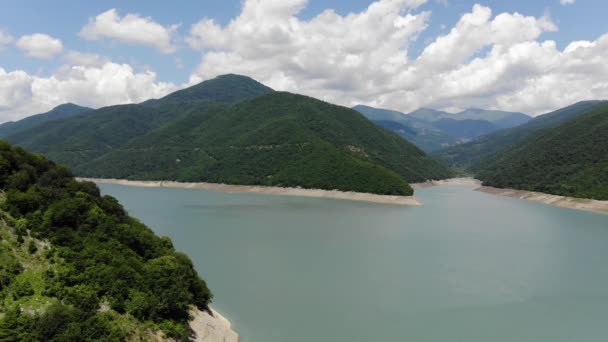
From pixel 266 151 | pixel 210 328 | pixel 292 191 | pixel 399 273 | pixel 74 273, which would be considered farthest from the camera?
pixel 266 151

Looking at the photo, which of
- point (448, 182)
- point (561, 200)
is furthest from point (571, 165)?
point (448, 182)

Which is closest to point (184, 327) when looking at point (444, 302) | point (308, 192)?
point (444, 302)

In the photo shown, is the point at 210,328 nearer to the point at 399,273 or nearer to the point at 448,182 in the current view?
the point at 399,273

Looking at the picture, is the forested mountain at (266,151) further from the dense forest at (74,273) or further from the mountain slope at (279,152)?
the dense forest at (74,273)

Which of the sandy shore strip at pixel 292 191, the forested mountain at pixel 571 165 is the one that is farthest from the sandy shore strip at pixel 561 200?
the sandy shore strip at pixel 292 191

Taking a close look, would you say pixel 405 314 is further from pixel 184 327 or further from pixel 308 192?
pixel 308 192
